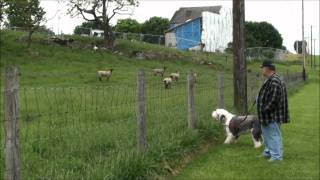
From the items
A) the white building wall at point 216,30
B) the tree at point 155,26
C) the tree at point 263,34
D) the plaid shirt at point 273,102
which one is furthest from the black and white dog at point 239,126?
the tree at point 263,34

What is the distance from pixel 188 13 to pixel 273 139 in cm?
9060

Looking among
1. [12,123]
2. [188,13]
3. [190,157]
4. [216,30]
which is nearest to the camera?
[12,123]

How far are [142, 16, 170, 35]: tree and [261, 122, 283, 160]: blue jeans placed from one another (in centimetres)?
9171

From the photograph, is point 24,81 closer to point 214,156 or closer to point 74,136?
point 214,156

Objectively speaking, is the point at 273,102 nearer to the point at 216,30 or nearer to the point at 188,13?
the point at 216,30

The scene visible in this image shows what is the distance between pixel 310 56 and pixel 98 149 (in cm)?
10341

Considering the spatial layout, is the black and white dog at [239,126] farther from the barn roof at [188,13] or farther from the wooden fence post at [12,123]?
the barn roof at [188,13]

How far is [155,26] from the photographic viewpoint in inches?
4126

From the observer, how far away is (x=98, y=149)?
10094 millimetres

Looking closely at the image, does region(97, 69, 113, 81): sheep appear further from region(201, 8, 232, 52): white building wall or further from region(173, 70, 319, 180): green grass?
region(201, 8, 232, 52): white building wall

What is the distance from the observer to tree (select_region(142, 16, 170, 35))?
104 metres

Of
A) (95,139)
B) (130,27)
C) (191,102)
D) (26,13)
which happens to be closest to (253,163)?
(191,102)

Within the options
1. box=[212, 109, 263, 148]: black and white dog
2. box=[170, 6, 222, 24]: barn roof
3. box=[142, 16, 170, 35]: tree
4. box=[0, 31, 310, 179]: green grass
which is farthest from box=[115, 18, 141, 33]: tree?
box=[212, 109, 263, 148]: black and white dog

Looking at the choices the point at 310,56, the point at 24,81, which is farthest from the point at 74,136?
the point at 310,56
